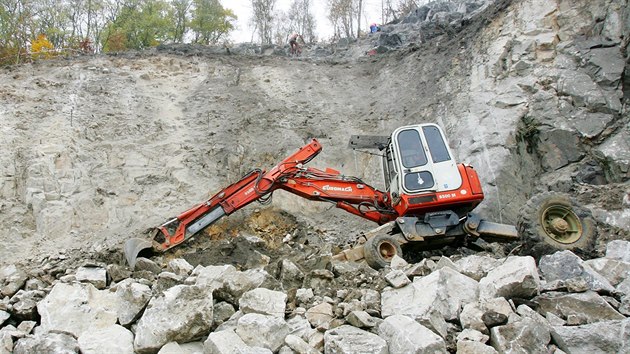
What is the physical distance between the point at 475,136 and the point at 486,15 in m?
3.92

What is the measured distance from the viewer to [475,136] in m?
10.8

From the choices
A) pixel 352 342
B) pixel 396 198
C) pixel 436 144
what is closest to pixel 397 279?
pixel 352 342

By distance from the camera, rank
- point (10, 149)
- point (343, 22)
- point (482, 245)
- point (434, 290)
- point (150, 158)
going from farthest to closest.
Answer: point (343, 22)
point (150, 158)
point (10, 149)
point (482, 245)
point (434, 290)

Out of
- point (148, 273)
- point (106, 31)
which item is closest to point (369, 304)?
point (148, 273)

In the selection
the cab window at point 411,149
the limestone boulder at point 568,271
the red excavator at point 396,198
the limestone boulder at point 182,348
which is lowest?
the limestone boulder at point 182,348

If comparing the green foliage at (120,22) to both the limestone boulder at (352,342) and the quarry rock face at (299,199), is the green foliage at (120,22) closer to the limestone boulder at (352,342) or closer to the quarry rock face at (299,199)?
the quarry rock face at (299,199)

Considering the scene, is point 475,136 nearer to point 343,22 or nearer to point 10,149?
point 10,149

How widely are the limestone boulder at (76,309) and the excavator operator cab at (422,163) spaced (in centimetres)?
427

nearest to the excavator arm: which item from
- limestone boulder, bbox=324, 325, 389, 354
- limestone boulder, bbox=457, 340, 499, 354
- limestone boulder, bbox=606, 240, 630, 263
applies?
limestone boulder, bbox=606, 240, 630, 263

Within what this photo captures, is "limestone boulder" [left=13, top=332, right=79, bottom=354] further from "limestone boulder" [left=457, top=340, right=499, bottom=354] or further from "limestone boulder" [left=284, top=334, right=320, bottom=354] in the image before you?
"limestone boulder" [left=457, top=340, right=499, bottom=354]

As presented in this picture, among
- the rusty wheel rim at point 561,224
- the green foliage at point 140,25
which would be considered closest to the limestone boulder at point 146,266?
the rusty wheel rim at point 561,224

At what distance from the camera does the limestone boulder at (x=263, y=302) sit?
5402 mm

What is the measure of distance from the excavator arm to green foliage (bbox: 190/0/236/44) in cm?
1899

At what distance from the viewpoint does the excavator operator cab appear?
7.80m
